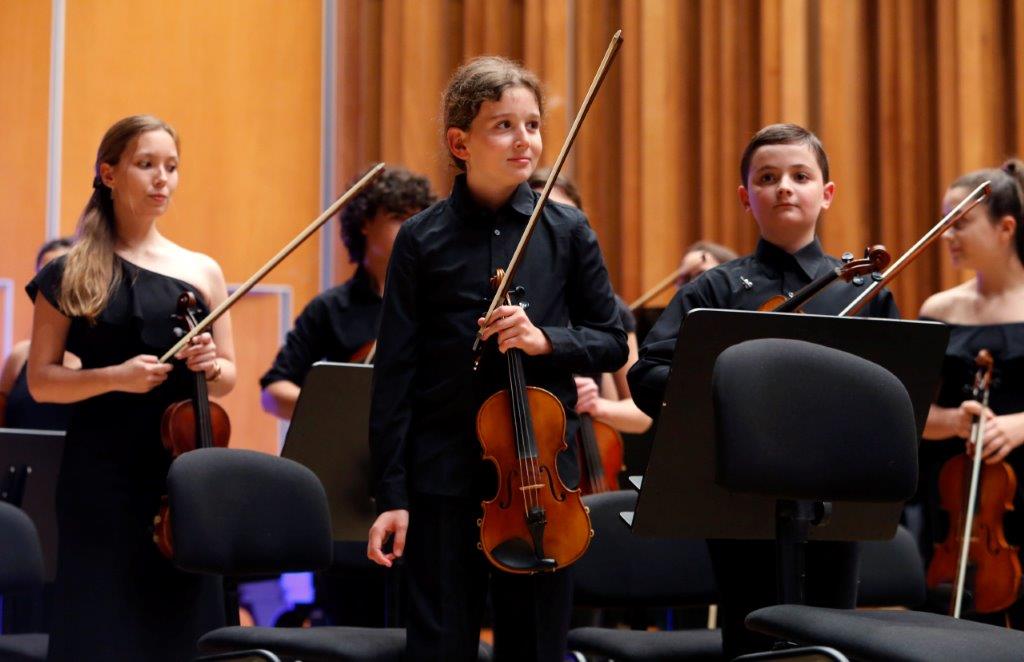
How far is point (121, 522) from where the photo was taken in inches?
96.7

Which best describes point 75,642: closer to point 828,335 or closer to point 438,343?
point 438,343

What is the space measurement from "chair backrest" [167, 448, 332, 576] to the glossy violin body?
631 millimetres

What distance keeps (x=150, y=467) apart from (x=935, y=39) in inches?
114

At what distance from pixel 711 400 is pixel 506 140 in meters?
0.52

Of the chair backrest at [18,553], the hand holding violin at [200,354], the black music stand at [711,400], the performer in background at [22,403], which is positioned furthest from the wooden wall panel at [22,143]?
the black music stand at [711,400]

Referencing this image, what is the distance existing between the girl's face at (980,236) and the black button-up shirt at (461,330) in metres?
1.33

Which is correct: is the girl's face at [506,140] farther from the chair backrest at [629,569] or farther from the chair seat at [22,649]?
the chair seat at [22,649]

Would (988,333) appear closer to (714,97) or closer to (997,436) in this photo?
(997,436)

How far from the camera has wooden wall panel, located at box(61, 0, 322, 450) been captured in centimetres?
439

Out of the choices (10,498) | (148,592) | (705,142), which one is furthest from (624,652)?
A: (705,142)

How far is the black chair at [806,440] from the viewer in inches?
68.8

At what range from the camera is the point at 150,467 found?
249 centimetres

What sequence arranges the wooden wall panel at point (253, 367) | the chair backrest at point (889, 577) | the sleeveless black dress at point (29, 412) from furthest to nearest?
the wooden wall panel at point (253, 367), the sleeveless black dress at point (29, 412), the chair backrest at point (889, 577)

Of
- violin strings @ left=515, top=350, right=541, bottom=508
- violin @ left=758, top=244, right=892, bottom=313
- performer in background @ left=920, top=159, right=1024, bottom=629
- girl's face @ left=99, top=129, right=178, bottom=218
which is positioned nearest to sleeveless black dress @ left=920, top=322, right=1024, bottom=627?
performer in background @ left=920, top=159, right=1024, bottom=629
